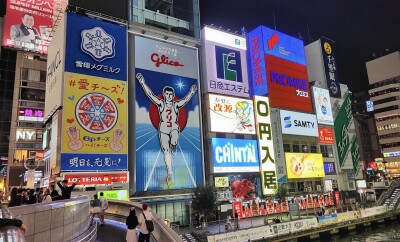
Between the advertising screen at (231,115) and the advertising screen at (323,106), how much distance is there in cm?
1805

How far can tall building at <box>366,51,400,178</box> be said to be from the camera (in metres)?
103

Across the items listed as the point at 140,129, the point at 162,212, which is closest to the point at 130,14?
the point at 140,129

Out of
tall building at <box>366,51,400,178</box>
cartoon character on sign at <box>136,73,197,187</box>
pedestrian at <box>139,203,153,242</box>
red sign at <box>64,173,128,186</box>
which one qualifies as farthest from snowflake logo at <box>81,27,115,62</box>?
tall building at <box>366,51,400,178</box>

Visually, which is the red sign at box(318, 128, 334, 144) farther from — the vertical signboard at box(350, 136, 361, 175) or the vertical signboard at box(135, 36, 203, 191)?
the vertical signboard at box(135, 36, 203, 191)

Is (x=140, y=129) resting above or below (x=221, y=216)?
above

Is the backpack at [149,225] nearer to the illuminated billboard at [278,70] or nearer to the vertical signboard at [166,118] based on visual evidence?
the vertical signboard at [166,118]

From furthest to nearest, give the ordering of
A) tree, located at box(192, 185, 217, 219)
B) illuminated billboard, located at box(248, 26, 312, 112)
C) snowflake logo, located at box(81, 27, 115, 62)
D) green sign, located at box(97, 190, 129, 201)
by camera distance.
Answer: illuminated billboard, located at box(248, 26, 312, 112) < tree, located at box(192, 185, 217, 219) < snowflake logo, located at box(81, 27, 115, 62) < green sign, located at box(97, 190, 129, 201)

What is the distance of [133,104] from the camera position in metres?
36.1

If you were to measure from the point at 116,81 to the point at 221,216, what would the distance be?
753 inches

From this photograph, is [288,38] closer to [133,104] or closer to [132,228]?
[133,104]

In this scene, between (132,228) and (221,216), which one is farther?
(221,216)

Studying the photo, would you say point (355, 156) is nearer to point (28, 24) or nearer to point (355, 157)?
point (355, 157)

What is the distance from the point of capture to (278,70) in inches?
2087

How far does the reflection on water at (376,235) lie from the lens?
35.2 metres
